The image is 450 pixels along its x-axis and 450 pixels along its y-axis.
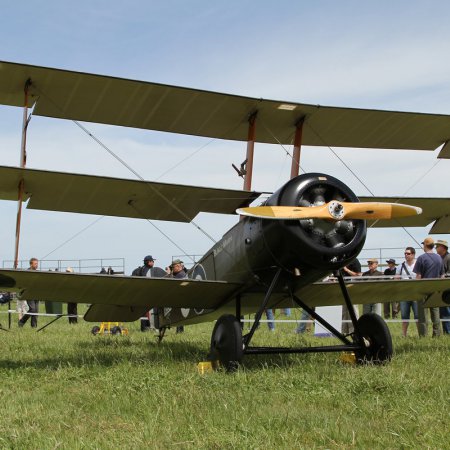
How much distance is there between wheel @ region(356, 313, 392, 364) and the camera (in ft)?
22.7

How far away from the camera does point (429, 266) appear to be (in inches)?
431

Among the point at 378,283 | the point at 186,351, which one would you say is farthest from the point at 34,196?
the point at 378,283

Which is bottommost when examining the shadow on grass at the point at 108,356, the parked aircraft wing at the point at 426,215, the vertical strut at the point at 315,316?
the shadow on grass at the point at 108,356

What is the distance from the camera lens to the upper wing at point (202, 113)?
25.4ft

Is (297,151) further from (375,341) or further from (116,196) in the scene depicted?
(375,341)

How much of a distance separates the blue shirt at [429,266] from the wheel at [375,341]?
13.6 ft

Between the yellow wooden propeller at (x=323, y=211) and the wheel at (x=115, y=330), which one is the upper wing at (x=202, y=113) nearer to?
the yellow wooden propeller at (x=323, y=211)

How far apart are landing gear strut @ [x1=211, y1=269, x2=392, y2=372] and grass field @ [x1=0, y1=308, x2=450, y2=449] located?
0.76 ft

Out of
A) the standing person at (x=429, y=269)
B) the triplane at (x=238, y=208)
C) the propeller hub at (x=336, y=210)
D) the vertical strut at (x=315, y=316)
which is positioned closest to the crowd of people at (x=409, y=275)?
the standing person at (x=429, y=269)

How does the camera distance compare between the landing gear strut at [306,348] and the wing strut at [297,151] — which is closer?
the landing gear strut at [306,348]

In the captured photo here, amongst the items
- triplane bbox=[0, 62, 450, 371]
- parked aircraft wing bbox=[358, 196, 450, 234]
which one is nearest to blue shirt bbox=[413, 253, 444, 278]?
parked aircraft wing bbox=[358, 196, 450, 234]

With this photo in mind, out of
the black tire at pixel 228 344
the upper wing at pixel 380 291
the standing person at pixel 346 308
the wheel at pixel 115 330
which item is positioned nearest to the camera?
the black tire at pixel 228 344

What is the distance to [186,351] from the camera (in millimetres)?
8734

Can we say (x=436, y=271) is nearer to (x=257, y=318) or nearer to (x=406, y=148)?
(x=406, y=148)
